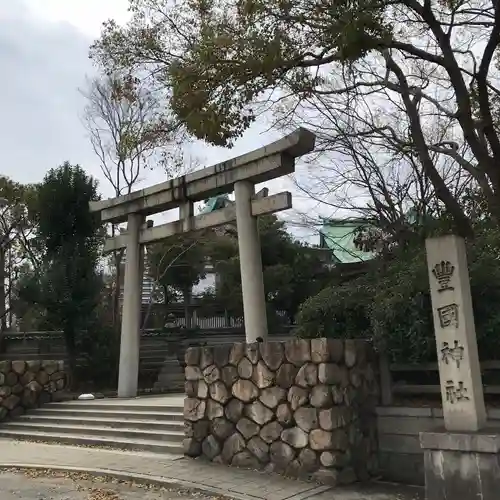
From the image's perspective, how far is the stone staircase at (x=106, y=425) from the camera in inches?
376

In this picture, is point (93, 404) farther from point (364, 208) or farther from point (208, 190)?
point (364, 208)

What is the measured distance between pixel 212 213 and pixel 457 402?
7335 millimetres

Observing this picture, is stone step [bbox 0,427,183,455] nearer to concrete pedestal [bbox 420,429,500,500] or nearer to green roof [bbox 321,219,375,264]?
concrete pedestal [bbox 420,429,500,500]

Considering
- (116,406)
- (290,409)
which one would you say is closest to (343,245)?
(116,406)

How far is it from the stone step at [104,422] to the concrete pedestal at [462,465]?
4747 mm

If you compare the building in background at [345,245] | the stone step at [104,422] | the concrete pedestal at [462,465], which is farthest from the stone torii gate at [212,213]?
the concrete pedestal at [462,465]

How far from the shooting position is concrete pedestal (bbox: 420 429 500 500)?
570 centimetres

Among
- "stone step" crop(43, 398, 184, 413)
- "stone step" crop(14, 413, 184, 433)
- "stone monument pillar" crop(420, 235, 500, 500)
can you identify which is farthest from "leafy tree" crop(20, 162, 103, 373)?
"stone monument pillar" crop(420, 235, 500, 500)

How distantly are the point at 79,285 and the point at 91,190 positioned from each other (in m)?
3.27

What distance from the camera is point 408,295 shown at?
24.6 ft

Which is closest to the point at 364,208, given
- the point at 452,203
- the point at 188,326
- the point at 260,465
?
the point at 452,203

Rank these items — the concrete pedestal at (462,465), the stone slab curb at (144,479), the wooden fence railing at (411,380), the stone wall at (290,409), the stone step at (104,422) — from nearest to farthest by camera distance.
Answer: the concrete pedestal at (462,465), the stone slab curb at (144,479), the stone wall at (290,409), the wooden fence railing at (411,380), the stone step at (104,422)

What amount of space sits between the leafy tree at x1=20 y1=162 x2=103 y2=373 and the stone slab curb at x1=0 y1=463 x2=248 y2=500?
9179mm

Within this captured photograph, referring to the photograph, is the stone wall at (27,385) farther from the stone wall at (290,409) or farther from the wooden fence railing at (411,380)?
the wooden fence railing at (411,380)
